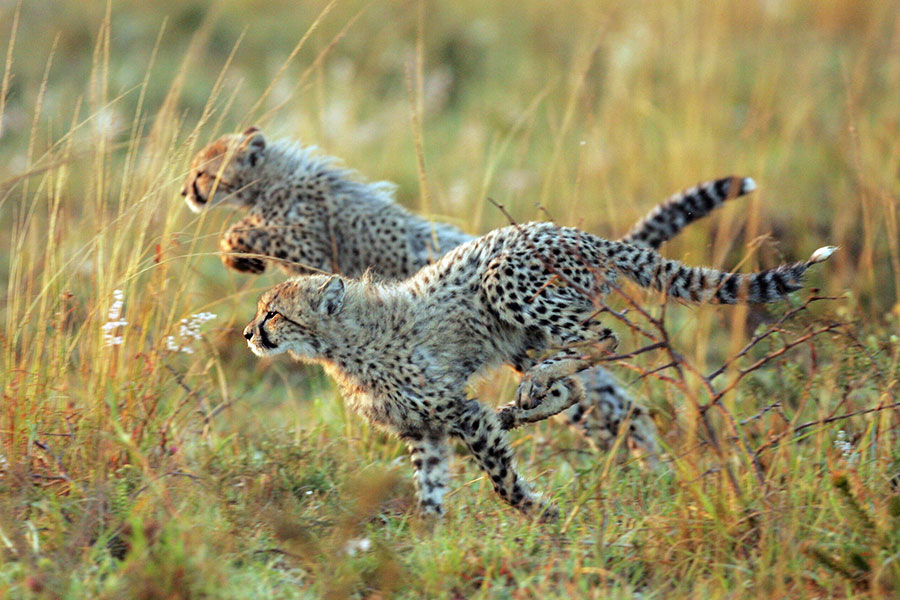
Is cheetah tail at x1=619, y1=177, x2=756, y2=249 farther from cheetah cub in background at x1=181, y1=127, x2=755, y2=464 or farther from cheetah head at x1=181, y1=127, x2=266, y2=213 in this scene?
cheetah head at x1=181, y1=127, x2=266, y2=213

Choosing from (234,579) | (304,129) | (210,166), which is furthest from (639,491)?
(304,129)

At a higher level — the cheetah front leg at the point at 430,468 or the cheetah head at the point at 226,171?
the cheetah head at the point at 226,171

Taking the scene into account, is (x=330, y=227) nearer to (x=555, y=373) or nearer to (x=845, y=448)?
(x=555, y=373)

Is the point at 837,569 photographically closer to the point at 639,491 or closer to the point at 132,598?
the point at 639,491

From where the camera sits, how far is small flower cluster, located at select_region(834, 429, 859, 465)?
2.97m

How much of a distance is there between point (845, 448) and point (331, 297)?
1.56 metres

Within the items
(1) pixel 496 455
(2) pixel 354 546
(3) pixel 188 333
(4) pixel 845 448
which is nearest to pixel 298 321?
(3) pixel 188 333

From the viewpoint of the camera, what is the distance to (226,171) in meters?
4.36

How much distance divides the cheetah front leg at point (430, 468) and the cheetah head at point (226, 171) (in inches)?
53.0

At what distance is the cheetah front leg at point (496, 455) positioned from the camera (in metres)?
3.09

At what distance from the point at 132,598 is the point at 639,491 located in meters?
1.57

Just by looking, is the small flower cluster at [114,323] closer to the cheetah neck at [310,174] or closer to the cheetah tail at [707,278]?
the cheetah neck at [310,174]

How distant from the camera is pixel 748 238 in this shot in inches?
205

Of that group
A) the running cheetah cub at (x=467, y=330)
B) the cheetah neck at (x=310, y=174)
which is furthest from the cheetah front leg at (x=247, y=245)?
the running cheetah cub at (x=467, y=330)
